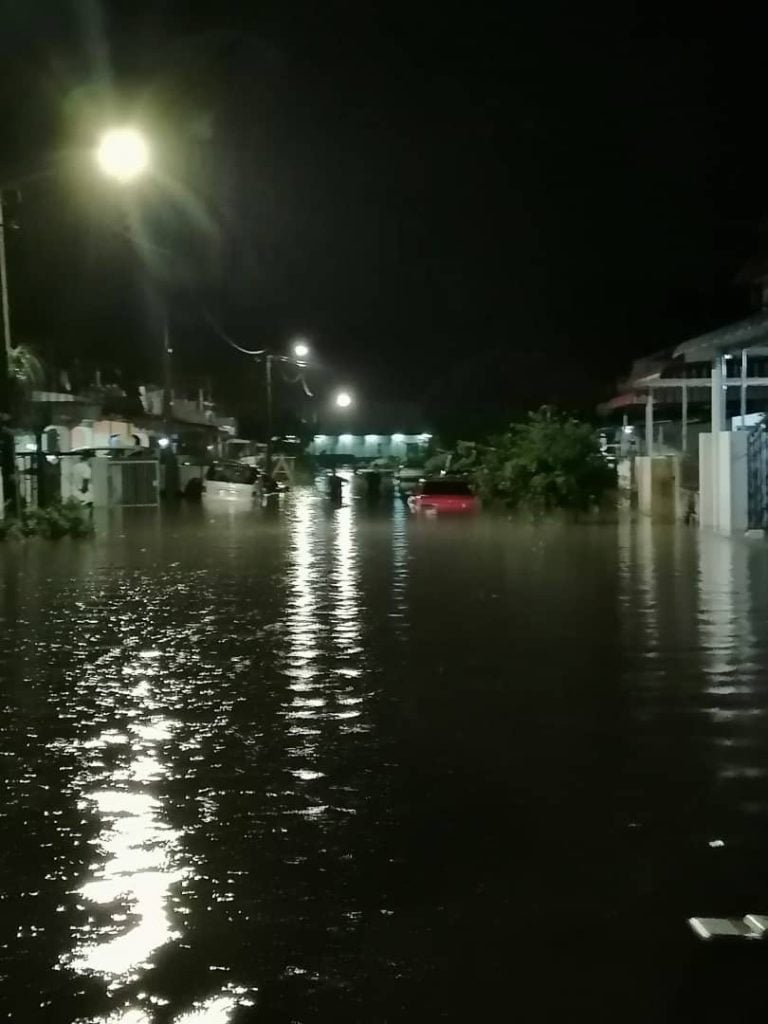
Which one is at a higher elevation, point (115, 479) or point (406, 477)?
point (115, 479)

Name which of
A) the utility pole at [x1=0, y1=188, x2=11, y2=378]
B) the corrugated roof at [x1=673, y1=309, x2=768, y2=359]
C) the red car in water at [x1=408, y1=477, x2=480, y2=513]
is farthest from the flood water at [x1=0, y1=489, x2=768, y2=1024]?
the red car in water at [x1=408, y1=477, x2=480, y2=513]

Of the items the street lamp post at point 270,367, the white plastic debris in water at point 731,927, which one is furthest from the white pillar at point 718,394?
the street lamp post at point 270,367

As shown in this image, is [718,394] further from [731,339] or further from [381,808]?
[381,808]

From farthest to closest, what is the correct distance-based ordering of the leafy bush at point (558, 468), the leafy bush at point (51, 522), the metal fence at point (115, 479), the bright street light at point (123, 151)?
the metal fence at point (115, 479), the leafy bush at point (558, 468), the leafy bush at point (51, 522), the bright street light at point (123, 151)

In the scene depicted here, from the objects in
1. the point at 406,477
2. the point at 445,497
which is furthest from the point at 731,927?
the point at 406,477

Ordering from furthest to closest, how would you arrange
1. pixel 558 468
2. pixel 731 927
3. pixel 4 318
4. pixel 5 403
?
pixel 558 468
pixel 5 403
pixel 4 318
pixel 731 927

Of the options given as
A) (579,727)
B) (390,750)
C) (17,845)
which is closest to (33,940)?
(17,845)

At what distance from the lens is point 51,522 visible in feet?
98.6

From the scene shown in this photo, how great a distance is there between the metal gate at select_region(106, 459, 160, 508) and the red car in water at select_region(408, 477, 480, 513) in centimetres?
966

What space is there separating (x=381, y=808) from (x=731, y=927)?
2512 millimetres

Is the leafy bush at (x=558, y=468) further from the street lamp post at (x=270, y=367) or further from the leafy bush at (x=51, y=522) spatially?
the street lamp post at (x=270, y=367)

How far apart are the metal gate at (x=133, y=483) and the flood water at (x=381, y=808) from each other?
27747 millimetres

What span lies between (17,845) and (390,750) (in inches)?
109

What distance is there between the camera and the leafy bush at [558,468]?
121 ft
